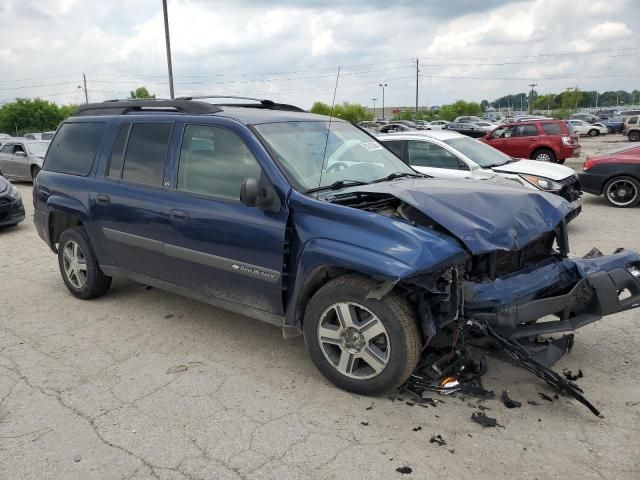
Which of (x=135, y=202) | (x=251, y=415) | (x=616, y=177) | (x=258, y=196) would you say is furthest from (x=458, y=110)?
(x=251, y=415)

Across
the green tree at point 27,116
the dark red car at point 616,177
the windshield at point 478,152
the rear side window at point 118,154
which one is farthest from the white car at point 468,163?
the green tree at point 27,116

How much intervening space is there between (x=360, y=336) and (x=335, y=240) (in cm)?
63

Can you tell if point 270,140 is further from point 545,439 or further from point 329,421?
point 545,439

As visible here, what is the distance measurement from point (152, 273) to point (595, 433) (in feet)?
11.5

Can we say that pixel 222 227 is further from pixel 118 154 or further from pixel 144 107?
pixel 144 107

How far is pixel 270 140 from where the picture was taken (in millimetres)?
3996

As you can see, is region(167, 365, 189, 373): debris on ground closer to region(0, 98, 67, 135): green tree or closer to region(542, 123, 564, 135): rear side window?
region(542, 123, 564, 135): rear side window

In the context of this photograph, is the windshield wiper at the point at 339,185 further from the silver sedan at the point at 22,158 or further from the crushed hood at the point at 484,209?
the silver sedan at the point at 22,158

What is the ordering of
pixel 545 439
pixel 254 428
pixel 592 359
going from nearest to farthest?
1. pixel 545 439
2. pixel 254 428
3. pixel 592 359

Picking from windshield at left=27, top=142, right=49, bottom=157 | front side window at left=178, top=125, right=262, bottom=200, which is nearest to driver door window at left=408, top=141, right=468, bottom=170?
front side window at left=178, top=125, right=262, bottom=200

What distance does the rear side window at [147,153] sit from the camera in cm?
448

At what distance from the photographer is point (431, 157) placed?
9.07 metres

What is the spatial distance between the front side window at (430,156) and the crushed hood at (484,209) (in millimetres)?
4831

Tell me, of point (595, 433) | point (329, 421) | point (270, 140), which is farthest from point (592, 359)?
point (270, 140)
